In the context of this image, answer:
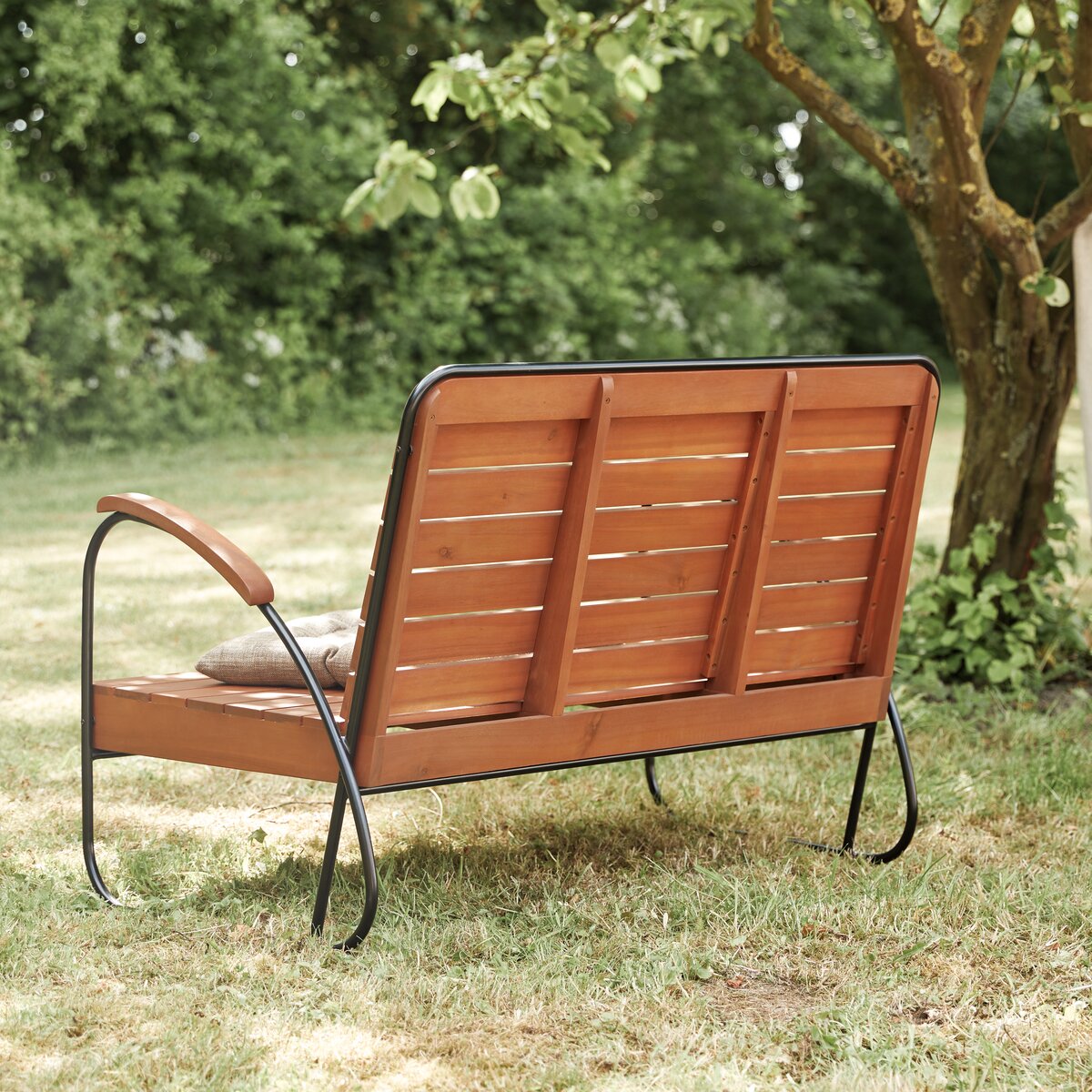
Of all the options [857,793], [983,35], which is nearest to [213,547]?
[857,793]

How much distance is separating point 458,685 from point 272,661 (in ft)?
1.46

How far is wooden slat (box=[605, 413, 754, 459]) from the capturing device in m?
2.54

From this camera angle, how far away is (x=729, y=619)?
282 cm

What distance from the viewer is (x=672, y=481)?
2625 millimetres

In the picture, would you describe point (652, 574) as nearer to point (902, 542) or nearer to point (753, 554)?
point (753, 554)

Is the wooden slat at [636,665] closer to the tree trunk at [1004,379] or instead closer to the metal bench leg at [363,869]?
the metal bench leg at [363,869]

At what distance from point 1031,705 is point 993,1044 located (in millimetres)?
2205

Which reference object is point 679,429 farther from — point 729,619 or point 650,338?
point 650,338

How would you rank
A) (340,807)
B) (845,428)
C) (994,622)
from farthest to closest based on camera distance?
(994,622)
(845,428)
(340,807)

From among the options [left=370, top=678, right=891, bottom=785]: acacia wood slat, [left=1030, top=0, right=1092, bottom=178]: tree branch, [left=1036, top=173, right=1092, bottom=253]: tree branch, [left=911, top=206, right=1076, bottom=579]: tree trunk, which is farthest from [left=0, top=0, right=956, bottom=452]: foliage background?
[left=370, top=678, right=891, bottom=785]: acacia wood slat

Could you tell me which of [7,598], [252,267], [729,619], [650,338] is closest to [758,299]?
[650,338]

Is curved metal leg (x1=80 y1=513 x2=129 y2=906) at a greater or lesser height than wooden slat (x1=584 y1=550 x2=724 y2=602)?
lesser

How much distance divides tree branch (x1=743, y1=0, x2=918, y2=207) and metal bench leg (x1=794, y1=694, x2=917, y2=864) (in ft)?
6.12

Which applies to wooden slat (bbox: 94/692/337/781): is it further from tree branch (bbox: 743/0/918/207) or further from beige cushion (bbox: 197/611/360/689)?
tree branch (bbox: 743/0/918/207)
